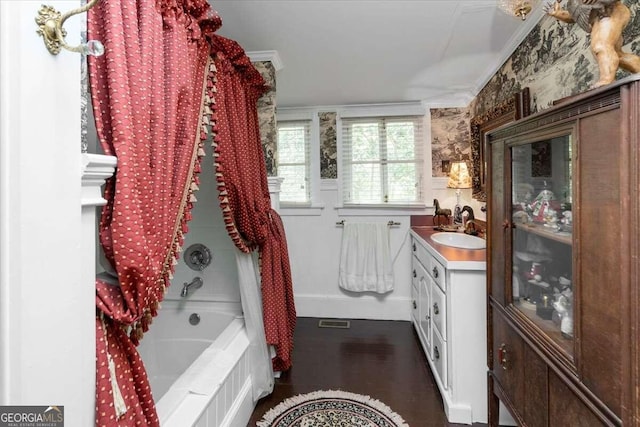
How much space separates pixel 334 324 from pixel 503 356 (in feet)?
6.84

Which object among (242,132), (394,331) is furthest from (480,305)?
(242,132)

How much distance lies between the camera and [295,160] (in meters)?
3.63

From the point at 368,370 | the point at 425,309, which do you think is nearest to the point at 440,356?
the point at 425,309

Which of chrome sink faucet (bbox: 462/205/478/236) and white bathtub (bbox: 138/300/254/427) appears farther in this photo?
chrome sink faucet (bbox: 462/205/478/236)

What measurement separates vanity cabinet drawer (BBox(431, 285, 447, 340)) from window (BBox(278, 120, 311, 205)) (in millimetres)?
1814

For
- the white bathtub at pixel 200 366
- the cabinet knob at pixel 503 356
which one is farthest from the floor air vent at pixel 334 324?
the cabinet knob at pixel 503 356

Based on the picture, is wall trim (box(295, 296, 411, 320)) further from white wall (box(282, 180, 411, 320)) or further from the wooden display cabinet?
the wooden display cabinet

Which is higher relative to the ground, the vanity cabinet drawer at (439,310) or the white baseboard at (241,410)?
the vanity cabinet drawer at (439,310)

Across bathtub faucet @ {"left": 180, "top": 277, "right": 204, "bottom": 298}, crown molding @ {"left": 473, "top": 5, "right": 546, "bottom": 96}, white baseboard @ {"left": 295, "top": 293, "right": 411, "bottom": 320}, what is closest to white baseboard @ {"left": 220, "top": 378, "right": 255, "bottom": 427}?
bathtub faucet @ {"left": 180, "top": 277, "right": 204, "bottom": 298}

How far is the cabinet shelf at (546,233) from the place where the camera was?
1.03 m

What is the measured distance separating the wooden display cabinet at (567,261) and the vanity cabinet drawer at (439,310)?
404 millimetres

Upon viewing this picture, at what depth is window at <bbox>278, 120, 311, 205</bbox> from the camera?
361cm

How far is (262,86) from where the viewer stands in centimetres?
213

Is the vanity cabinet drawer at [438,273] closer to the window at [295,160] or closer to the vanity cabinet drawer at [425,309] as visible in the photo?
the vanity cabinet drawer at [425,309]
